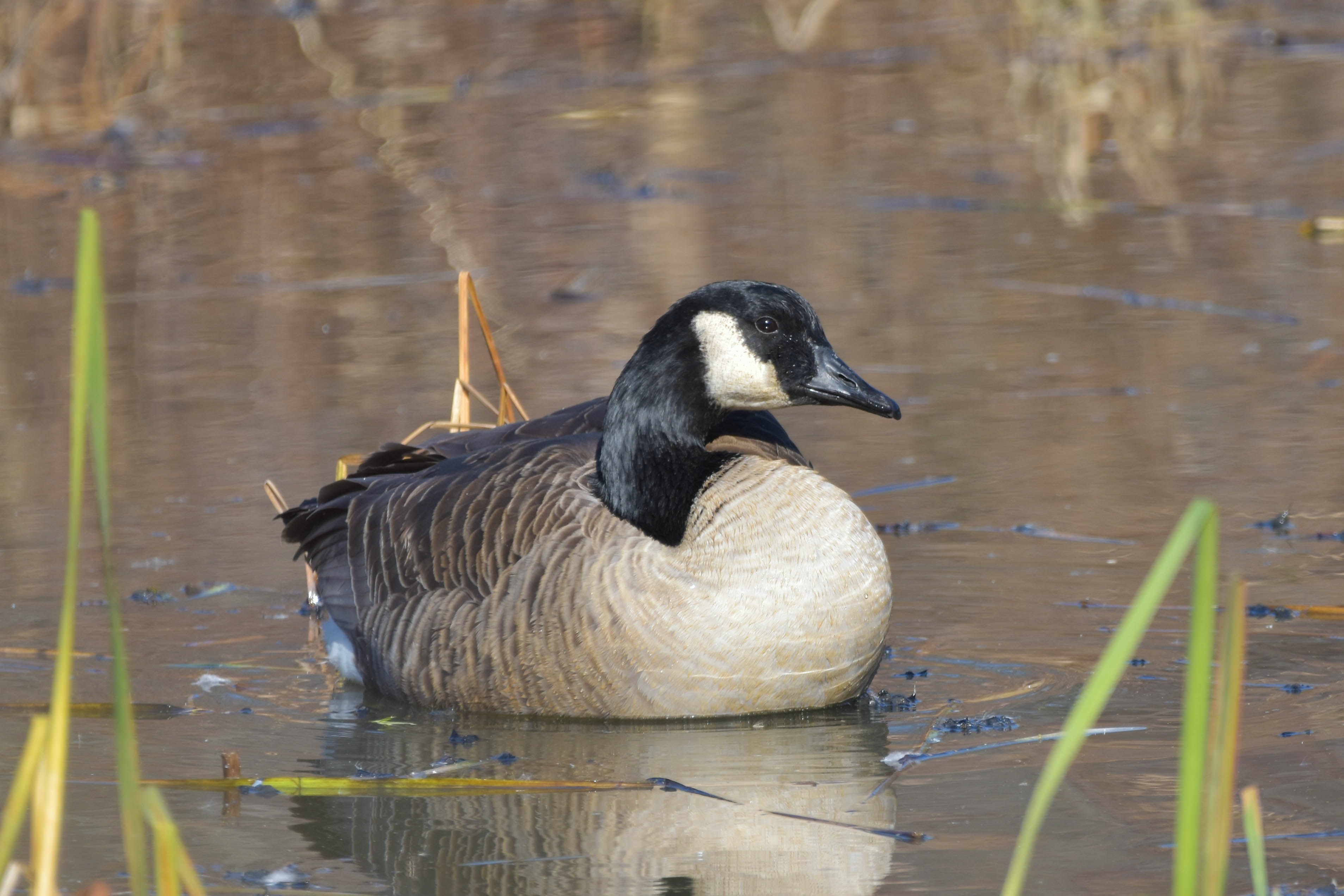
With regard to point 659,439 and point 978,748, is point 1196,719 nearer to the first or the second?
point 978,748

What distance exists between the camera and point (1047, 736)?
209 inches

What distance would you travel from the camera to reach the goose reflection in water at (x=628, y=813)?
14.7ft

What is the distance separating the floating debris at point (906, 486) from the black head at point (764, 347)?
1931 mm

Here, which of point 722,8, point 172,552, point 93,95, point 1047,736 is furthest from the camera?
point 722,8

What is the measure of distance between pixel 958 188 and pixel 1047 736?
833 centimetres

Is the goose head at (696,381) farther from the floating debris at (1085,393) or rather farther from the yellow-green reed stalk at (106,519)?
the floating debris at (1085,393)

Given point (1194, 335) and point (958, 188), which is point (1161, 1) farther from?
point (1194, 335)

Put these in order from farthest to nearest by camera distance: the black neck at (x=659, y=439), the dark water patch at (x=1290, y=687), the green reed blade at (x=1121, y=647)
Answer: the black neck at (x=659, y=439) → the dark water patch at (x=1290, y=687) → the green reed blade at (x=1121, y=647)

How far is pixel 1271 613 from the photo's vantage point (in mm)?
6168

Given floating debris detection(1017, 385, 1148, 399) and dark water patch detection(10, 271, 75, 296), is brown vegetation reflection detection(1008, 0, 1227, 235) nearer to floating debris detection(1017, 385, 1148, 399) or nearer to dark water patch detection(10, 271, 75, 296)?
floating debris detection(1017, 385, 1148, 399)

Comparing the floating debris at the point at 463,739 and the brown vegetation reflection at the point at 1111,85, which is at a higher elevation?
the brown vegetation reflection at the point at 1111,85

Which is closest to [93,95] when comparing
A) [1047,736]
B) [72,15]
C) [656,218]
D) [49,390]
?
[72,15]

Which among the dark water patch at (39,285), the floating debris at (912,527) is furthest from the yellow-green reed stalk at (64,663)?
the dark water patch at (39,285)

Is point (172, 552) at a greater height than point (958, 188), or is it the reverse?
point (958, 188)
